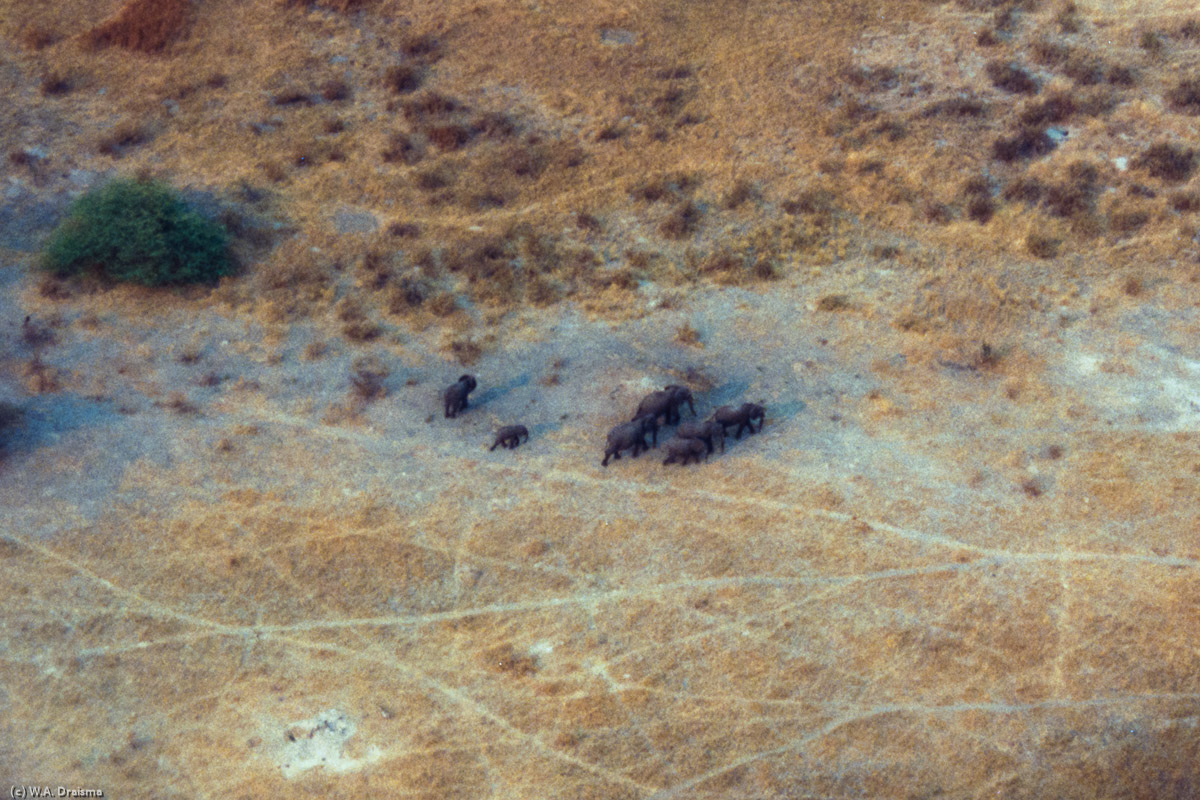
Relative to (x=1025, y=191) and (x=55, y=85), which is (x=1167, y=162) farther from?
(x=55, y=85)

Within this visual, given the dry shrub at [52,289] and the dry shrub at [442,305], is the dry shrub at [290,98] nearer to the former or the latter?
the dry shrub at [52,289]

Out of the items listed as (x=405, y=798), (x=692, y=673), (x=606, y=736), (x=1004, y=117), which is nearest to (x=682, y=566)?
(x=692, y=673)

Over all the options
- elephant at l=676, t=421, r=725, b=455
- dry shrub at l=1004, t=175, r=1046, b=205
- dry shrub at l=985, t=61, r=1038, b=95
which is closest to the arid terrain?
dry shrub at l=1004, t=175, r=1046, b=205

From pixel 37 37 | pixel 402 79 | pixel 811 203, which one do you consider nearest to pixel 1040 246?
pixel 811 203

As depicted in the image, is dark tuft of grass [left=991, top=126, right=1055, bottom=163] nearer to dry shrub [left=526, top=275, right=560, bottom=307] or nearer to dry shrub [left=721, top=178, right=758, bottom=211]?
dry shrub [left=721, top=178, right=758, bottom=211]

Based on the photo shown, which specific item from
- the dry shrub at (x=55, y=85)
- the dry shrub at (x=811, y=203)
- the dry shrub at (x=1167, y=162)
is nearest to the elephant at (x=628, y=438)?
the dry shrub at (x=811, y=203)

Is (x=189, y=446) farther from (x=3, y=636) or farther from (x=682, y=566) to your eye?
→ (x=682, y=566)
